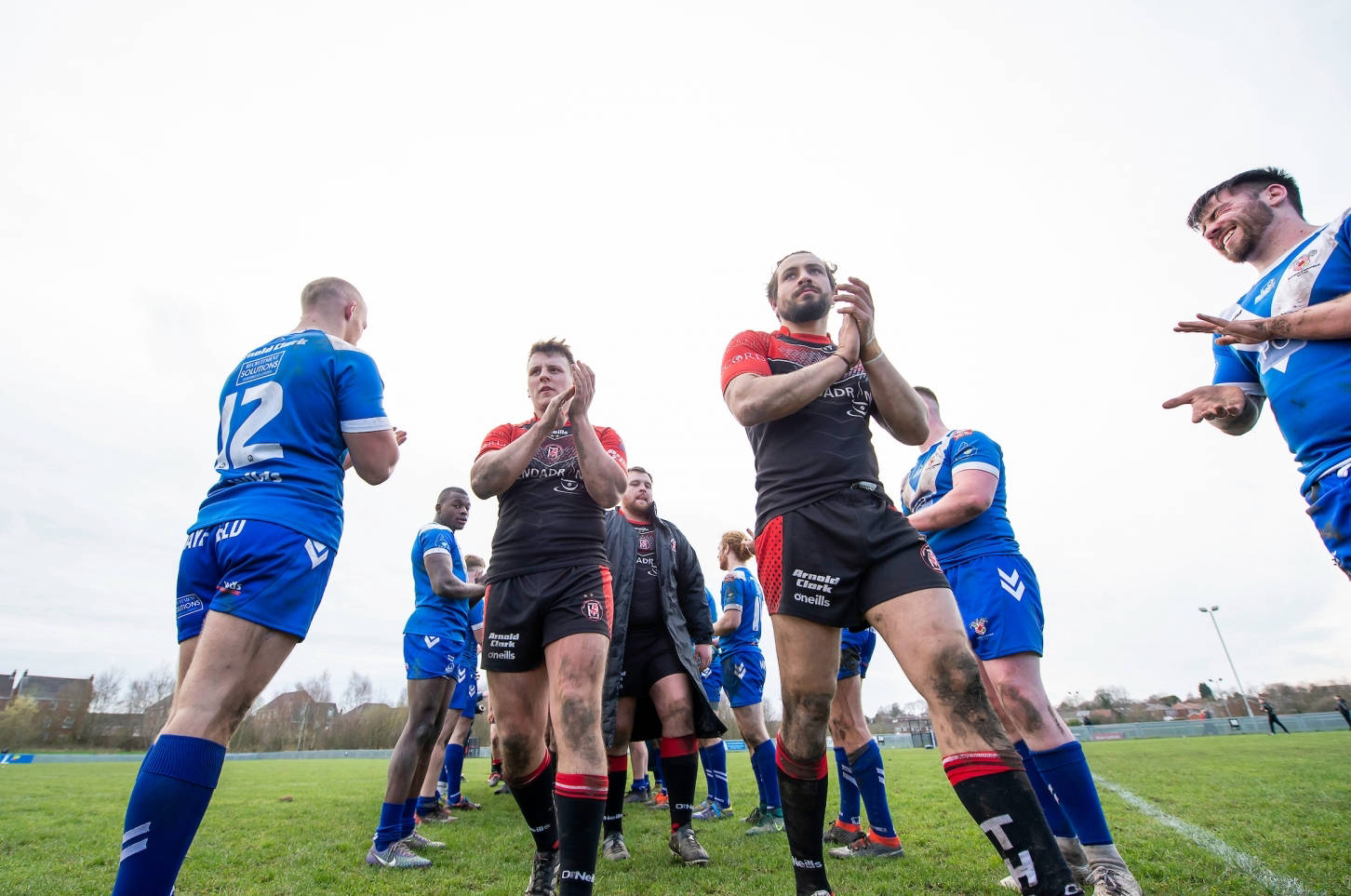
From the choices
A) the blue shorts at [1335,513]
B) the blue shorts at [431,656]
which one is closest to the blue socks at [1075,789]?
the blue shorts at [1335,513]

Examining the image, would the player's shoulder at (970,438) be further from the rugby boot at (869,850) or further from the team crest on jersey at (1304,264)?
the rugby boot at (869,850)

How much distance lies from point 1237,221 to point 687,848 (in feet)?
16.7

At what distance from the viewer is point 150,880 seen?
6.45 ft

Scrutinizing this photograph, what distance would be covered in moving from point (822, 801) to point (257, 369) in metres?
3.16

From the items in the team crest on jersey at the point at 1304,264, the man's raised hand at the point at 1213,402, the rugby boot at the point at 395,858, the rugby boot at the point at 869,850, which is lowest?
the rugby boot at the point at 869,850

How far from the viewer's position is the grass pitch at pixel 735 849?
372cm

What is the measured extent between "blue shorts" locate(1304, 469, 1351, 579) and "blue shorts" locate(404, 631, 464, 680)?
604 centimetres

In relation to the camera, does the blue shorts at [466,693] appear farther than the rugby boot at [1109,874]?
Yes

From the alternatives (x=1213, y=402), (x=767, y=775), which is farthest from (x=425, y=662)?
(x=1213, y=402)

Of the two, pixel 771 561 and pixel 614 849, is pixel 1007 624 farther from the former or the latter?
pixel 614 849

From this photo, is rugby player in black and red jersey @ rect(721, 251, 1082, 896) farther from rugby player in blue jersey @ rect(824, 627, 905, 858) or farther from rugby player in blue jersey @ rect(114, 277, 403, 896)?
rugby player in blue jersey @ rect(824, 627, 905, 858)

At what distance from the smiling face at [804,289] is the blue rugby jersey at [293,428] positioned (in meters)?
2.10

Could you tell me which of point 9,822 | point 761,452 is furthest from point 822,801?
point 9,822

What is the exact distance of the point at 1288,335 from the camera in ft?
8.89
